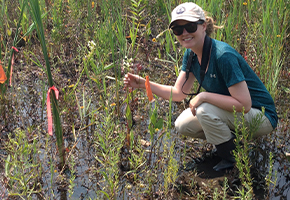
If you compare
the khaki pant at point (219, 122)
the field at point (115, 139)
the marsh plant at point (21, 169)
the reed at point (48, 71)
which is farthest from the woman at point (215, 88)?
the marsh plant at point (21, 169)

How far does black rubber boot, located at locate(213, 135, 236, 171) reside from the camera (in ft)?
8.57

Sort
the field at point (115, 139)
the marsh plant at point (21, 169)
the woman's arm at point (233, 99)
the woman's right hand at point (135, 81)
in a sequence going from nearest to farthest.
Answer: the marsh plant at point (21, 169) < the field at point (115, 139) < the woman's arm at point (233, 99) < the woman's right hand at point (135, 81)

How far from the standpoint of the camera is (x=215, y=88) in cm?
250

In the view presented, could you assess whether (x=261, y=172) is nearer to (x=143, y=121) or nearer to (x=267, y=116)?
(x=267, y=116)

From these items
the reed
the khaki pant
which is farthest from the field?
the khaki pant

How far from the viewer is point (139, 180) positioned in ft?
7.93

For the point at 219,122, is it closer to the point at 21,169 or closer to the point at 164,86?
the point at 164,86

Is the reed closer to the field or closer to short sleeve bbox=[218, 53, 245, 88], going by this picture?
the field

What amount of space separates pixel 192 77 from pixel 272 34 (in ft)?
3.72

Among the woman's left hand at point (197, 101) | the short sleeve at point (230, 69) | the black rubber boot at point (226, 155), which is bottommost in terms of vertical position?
the black rubber boot at point (226, 155)

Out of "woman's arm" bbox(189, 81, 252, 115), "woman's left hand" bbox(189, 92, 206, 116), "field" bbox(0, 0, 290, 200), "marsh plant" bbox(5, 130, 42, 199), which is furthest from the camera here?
"woman's left hand" bbox(189, 92, 206, 116)

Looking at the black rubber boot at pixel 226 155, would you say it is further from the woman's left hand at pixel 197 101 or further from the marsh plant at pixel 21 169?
the marsh plant at pixel 21 169

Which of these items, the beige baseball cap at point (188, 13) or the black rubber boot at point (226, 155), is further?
the black rubber boot at point (226, 155)

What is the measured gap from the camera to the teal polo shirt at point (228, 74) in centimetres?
229
